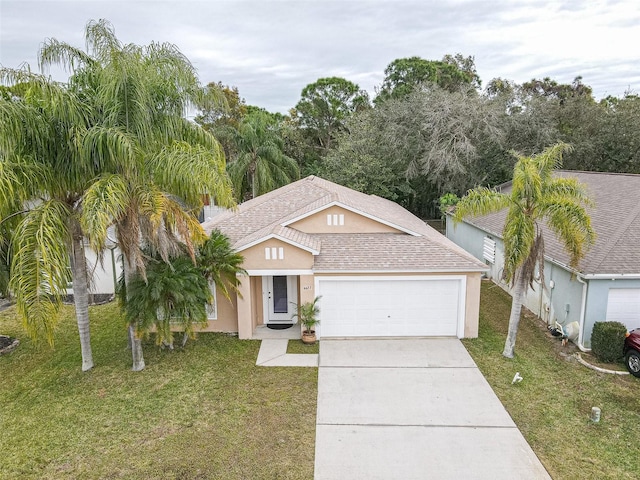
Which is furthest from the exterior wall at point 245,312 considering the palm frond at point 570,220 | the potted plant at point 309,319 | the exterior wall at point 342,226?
the palm frond at point 570,220

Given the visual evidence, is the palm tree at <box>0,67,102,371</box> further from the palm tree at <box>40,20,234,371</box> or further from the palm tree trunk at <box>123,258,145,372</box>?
the palm tree trunk at <box>123,258,145,372</box>

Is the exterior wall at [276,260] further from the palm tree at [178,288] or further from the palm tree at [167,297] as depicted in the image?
the palm tree at [167,297]

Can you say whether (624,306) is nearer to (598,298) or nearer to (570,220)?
(598,298)

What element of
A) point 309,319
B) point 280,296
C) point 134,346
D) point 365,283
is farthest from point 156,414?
point 365,283

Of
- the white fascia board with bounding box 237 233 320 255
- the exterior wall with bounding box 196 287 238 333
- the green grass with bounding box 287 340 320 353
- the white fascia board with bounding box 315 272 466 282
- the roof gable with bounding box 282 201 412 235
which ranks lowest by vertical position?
the green grass with bounding box 287 340 320 353

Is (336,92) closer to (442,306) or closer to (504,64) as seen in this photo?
(504,64)

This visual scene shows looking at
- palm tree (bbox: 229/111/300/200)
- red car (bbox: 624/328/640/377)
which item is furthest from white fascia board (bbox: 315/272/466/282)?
palm tree (bbox: 229/111/300/200)
